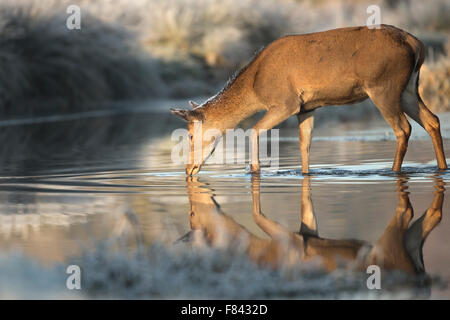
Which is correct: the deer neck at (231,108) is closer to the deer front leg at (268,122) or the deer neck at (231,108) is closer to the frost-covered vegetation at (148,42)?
the deer front leg at (268,122)

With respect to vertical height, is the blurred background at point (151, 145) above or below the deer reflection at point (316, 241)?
above

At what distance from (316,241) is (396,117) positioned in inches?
182

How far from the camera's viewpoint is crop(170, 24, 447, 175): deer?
1021 centimetres

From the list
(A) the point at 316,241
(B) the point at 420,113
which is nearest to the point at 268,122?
(B) the point at 420,113

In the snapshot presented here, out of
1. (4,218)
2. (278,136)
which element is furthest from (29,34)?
(4,218)

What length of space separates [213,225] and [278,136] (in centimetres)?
1051

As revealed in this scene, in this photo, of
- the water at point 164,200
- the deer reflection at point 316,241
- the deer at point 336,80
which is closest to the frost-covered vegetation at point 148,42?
the water at point 164,200

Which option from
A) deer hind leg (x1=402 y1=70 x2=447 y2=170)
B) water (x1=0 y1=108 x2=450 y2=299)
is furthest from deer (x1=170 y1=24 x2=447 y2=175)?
water (x1=0 y1=108 x2=450 y2=299)

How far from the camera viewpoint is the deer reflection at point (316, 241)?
5.39 metres

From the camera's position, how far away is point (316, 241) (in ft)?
19.7

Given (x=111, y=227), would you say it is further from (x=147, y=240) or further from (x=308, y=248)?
(x=308, y=248)

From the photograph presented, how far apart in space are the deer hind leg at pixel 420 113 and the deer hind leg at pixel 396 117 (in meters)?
0.28

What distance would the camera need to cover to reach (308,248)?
5.75 metres

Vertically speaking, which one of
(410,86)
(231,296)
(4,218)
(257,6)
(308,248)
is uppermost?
(257,6)
